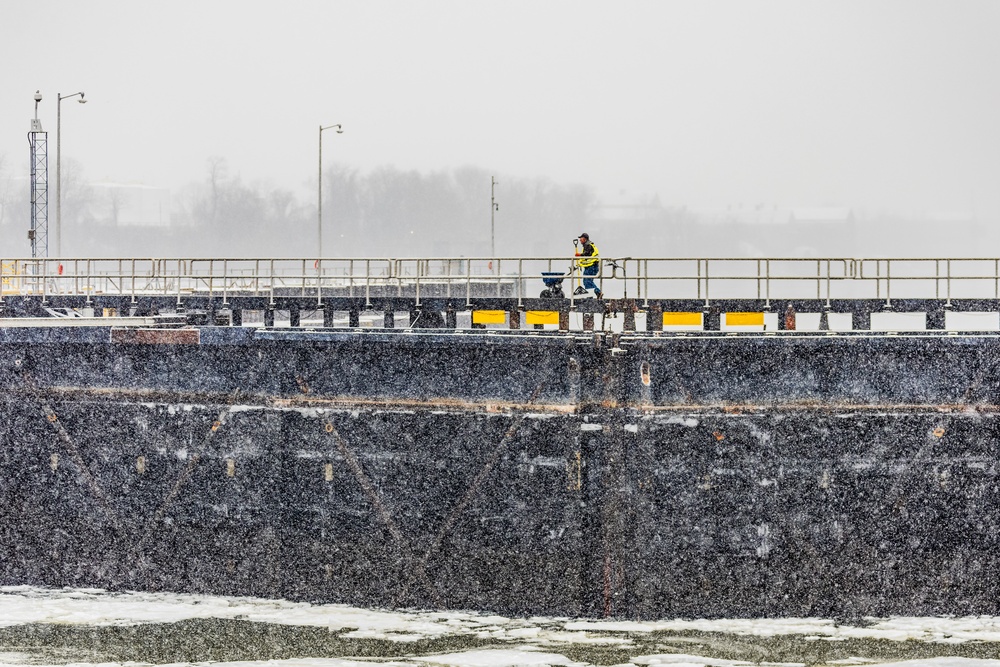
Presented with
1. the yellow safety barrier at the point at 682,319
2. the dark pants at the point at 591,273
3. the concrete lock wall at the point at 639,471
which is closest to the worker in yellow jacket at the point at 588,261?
the dark pants at the point at 591,273

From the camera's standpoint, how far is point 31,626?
942 inches

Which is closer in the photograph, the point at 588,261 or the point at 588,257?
the point at 588,261

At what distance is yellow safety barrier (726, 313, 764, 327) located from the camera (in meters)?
31.5

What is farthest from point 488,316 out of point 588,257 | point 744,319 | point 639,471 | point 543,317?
point 639,471

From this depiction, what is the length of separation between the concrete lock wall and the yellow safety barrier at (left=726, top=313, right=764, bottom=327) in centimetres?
765

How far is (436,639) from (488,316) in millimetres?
11750

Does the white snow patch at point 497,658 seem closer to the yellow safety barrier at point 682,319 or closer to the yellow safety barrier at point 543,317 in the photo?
the yellow safety barrier at point 543,317

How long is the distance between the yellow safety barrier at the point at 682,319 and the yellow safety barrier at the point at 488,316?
416cm

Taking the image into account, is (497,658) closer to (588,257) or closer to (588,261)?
(588,261)

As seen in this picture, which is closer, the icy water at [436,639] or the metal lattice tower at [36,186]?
the icy water at [436,639]

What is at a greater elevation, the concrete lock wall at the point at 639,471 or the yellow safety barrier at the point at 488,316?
the yellow safety barrier at the point at 488,316

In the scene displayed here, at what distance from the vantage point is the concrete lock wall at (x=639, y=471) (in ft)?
78.3

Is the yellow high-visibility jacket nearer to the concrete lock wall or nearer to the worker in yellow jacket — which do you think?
the worker in yellow jacket

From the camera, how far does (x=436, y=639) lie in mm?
22938
